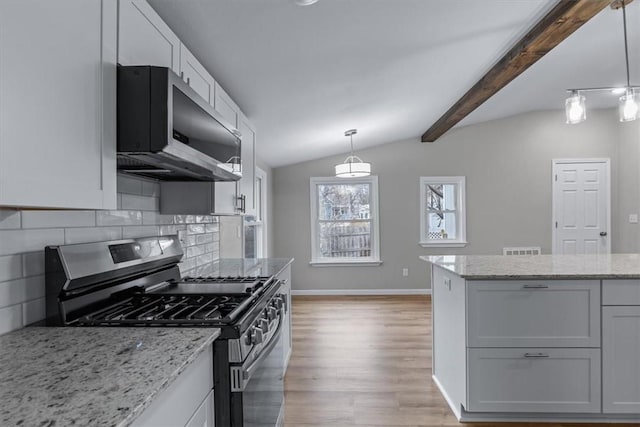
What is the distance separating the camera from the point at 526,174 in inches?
223

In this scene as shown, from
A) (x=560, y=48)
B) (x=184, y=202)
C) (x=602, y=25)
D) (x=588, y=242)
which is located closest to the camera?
(x=184, y=202)

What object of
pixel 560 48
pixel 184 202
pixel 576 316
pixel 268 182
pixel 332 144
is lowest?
pixel 576 316

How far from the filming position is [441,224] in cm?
585

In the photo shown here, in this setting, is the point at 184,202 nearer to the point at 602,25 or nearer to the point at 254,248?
the point at 254,248

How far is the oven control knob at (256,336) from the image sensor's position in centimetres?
127

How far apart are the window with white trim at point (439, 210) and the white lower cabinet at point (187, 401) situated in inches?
200

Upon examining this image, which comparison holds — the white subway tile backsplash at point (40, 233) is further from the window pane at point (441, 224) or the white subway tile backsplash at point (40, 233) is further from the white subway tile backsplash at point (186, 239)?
the window pane at point (441, 224)

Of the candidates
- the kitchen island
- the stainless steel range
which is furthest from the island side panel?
the stainless steel range

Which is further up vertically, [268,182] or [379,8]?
[379,8]

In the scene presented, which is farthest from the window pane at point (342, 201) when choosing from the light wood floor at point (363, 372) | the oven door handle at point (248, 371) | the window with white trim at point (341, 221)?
the oven door handle at point (248, 371)

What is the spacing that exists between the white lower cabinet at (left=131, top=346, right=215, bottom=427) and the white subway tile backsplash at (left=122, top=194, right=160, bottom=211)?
3.30ft

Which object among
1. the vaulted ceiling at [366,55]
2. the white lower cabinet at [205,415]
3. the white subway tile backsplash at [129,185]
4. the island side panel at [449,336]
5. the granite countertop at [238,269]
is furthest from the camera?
the granite countertop at [238,269]

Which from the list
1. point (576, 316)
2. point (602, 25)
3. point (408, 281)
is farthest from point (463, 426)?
point (408, 281)

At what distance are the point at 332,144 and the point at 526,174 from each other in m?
3.05
